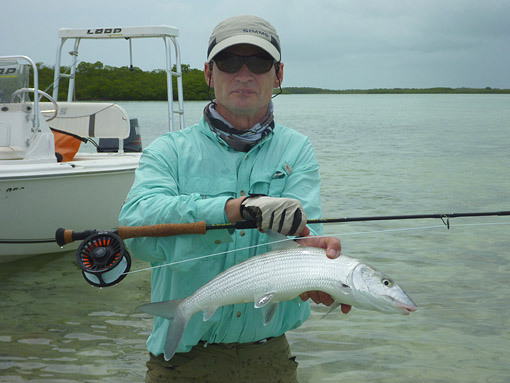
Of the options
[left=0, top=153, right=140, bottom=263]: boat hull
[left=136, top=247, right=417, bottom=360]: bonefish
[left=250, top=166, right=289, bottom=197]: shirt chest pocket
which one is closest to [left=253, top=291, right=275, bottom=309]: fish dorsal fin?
[left=136, top=247, right=417, bottom=360]: bonefish

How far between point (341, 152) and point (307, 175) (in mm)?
27416

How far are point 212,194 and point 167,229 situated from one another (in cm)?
30

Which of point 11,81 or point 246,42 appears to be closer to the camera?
point 246,42

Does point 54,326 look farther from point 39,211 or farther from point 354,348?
point 354,348

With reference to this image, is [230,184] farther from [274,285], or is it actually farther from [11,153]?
[11,153]

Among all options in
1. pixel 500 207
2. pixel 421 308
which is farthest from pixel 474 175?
pixel 421 308

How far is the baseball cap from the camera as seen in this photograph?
2.59 m

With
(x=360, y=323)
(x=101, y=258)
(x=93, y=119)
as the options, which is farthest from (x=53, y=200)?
(x=101, y=258)

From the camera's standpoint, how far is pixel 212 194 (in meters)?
2.62

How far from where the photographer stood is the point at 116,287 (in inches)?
309

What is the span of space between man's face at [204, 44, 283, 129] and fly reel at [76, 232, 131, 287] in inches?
29.4

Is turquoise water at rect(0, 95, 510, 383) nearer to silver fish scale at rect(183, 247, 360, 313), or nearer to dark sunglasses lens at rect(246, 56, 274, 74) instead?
silver fish scale at rect(183, 247, 360, 313)

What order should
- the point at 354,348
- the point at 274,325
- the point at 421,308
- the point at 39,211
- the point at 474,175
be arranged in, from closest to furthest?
the point at 274,325, the point at 354,348, the point at 421,308, the point at 39,211, the point at 474,175

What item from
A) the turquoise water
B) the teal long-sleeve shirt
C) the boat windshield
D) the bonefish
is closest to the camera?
the bonefish
